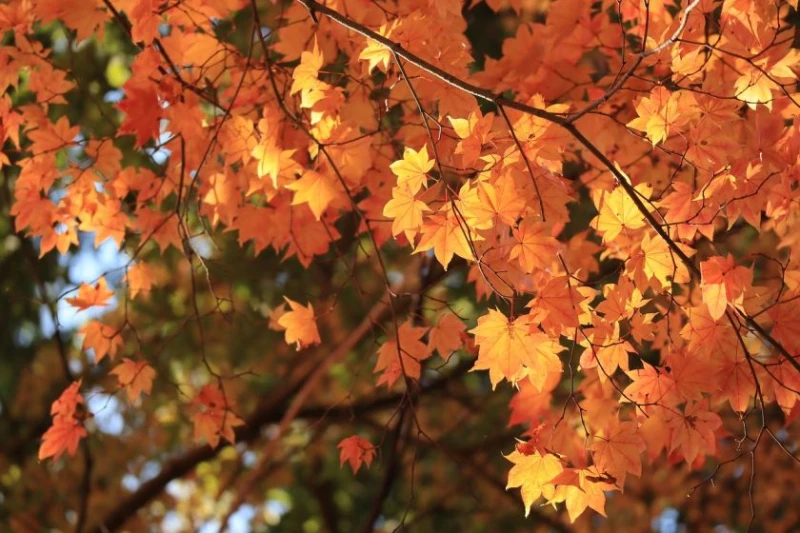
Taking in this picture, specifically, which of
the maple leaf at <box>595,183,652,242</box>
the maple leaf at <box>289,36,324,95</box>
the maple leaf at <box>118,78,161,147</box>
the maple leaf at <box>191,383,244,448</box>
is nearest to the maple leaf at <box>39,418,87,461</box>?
the maple leaf at <box>191,383,244,448</box>

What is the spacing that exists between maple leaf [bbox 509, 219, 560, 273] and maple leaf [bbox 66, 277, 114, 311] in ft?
4.38

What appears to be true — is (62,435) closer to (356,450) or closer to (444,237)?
(356,450)

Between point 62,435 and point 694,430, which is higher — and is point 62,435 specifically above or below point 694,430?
A: below

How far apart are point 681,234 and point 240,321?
3192 mm

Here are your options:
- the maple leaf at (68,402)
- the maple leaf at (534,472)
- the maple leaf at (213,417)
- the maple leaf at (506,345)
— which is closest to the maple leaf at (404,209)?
the maple leaf at (506,345)

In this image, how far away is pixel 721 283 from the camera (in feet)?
5.65

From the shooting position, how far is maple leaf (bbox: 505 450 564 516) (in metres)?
1.84

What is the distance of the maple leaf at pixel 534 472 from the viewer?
184 centimetres

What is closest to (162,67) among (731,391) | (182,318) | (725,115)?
(725,115)

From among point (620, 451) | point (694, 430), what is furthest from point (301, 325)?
point (694, 430)

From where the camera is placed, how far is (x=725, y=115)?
6.37 ft

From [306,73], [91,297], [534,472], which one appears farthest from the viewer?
[91,297]

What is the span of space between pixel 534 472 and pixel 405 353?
0.45 meters

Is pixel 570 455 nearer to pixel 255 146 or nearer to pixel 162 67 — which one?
pixel 255 146
